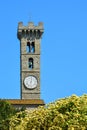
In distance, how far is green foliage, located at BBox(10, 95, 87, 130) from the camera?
5747cm

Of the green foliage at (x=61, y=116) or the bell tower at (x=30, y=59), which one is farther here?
the bell tower at (x=30, y=59)

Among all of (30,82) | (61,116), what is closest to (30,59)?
(30,82)

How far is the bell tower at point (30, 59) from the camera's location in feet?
478

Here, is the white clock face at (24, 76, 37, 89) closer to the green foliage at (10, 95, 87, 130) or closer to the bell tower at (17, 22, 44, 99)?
the bell tower at (17, 22, 44, 99)

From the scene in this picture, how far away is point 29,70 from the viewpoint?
148 meters

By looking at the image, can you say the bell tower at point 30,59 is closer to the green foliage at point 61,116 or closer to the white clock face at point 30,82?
the white clock face at point 30,82

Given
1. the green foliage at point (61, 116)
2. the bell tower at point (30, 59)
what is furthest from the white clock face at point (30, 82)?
the green foliage at point (61, 116)

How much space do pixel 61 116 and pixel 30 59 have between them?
90764 millimetres

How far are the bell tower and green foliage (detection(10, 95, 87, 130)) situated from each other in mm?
83317

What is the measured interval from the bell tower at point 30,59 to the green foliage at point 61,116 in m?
83.3

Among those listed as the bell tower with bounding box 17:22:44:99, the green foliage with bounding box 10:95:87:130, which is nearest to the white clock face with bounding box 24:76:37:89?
the bell tower with bounding box 17:22:44:99

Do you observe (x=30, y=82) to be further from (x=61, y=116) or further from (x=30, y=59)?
(x=61, y=116)

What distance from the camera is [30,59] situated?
148 m

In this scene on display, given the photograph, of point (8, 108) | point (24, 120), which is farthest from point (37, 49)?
point (24, 120)
